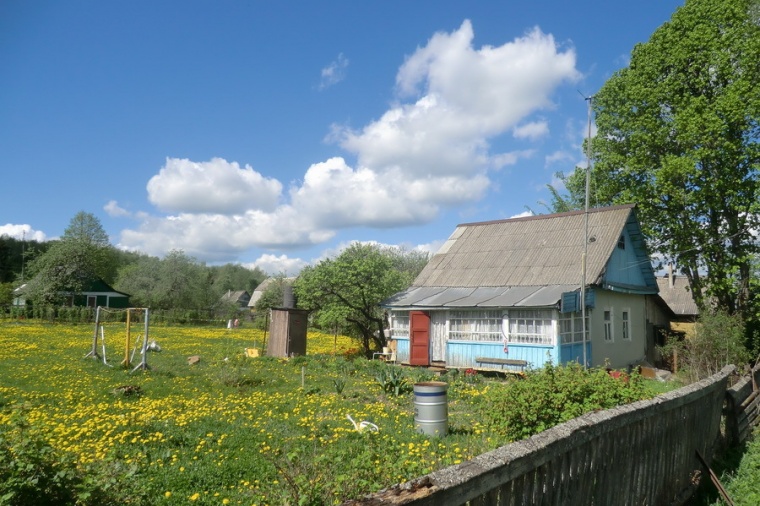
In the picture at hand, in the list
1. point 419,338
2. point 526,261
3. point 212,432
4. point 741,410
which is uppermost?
point 526,261

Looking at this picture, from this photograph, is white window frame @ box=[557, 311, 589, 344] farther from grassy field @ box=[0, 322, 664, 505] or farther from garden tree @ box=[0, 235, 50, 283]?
garden tree @ box=[0, 235, 50, 283]

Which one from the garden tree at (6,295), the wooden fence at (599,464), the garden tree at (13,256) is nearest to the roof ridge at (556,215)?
the wooden fence at (599,464)

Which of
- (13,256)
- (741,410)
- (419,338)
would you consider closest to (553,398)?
(741,410)

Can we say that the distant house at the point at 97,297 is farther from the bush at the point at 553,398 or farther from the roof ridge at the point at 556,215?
the bush at the point at 553,398

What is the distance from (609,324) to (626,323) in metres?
2.09

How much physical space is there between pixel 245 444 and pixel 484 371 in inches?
462

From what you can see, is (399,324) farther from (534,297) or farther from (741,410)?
(741,410)

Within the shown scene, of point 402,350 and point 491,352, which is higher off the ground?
point 491,352

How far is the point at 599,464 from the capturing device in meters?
4.27

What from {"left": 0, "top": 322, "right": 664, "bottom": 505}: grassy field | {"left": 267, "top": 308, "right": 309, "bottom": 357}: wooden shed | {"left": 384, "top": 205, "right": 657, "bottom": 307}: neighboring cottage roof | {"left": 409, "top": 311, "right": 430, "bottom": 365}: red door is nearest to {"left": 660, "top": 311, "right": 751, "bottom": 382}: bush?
{"left": 384, "top": 205, "right": 657, "bottom": 307}: neighboring cottage roof

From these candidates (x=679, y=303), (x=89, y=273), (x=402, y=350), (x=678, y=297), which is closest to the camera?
(x=402, y=350)

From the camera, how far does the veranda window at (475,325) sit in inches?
723

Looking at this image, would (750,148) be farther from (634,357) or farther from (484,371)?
(484,371)

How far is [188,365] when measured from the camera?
17422mm
